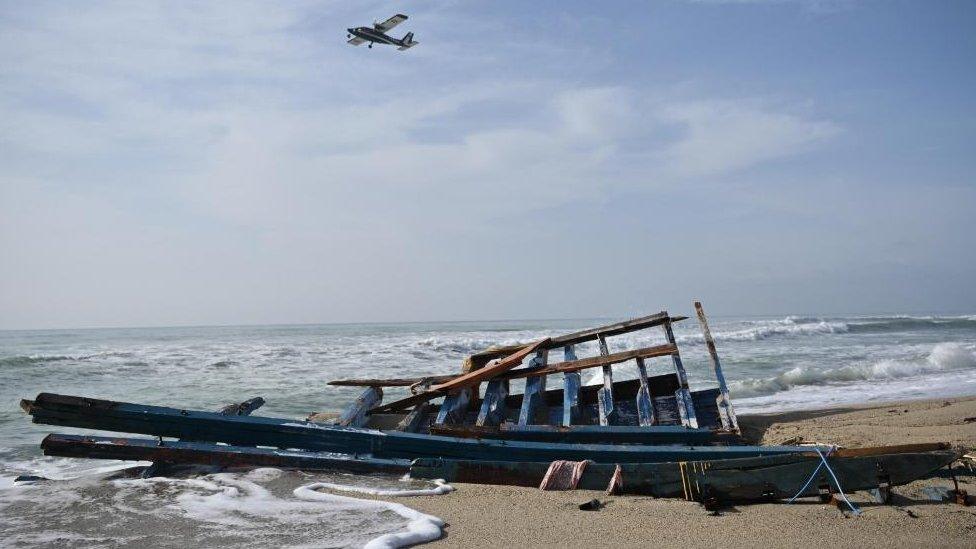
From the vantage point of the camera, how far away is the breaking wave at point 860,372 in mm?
13095

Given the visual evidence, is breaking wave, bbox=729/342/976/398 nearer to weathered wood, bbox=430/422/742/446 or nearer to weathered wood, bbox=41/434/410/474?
weathered wood, bbox=430/422/742/446

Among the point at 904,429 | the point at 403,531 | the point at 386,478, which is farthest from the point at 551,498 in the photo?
the point at 904,429

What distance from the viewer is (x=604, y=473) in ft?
15.9

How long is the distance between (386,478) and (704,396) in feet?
13.2

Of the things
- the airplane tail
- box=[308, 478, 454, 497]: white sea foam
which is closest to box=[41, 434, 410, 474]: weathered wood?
box=[308, 478, 454, 497]: white sea foam

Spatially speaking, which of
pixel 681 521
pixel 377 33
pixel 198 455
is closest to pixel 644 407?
pixel 681 521

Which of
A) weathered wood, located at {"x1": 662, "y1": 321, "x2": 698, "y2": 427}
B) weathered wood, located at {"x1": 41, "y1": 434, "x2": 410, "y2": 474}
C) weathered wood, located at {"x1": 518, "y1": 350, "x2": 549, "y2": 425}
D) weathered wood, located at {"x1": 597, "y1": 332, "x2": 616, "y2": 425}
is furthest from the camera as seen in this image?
weathered wood, located at {"x1": 518, "y1": 350, "x2": 549, "y2": 425}

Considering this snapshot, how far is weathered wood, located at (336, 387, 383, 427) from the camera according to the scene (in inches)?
264

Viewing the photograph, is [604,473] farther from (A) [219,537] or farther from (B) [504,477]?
(A) [219,537]

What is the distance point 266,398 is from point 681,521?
965cm

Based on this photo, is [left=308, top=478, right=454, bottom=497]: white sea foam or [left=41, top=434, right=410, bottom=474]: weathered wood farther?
[left=41, top=434, right=410, bottom=474]: weathered wood

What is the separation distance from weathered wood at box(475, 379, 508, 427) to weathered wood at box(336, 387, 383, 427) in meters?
1.24

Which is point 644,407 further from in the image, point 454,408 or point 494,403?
point 454,408

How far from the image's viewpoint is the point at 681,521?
410 centimetres
